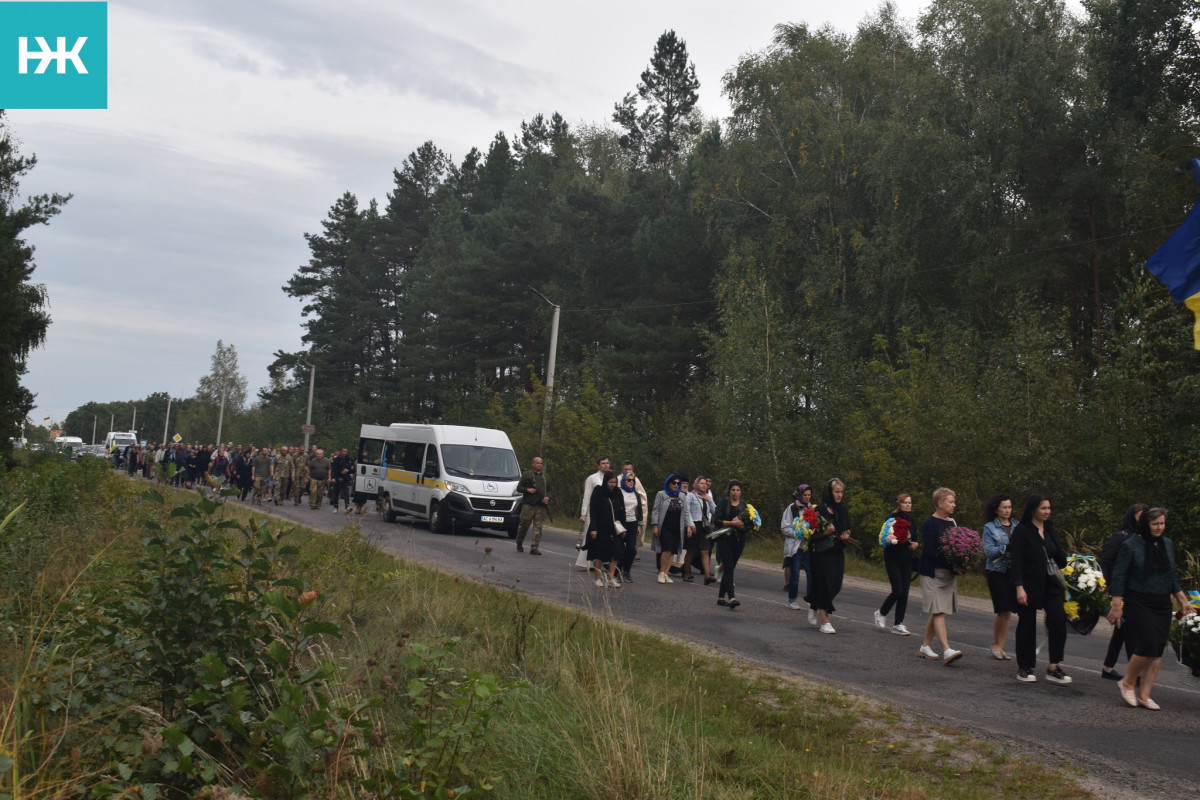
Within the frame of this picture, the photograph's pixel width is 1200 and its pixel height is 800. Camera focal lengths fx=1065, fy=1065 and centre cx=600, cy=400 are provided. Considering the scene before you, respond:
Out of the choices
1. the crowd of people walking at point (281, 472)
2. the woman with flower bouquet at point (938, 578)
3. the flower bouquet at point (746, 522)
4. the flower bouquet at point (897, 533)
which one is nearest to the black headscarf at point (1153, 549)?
the woman with flower bouquet at point (938, 578)

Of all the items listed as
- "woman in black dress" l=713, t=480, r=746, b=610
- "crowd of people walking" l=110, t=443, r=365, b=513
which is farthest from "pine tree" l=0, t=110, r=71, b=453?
"woman in black dress" l=713, t=480, r=746, b=610

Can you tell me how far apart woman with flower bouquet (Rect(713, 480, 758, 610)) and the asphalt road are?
0.25 metres

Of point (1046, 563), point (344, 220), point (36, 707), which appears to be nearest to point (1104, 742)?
point (1046, 563)

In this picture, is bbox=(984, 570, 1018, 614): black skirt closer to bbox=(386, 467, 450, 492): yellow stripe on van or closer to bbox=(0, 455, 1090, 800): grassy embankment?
bbox=(0, 455, 1090, 800): grassy embankment

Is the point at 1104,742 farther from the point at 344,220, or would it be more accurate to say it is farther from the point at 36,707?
the point at 344,220

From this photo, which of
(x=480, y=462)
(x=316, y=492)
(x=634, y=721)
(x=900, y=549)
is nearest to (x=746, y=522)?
(x=900, y=549)

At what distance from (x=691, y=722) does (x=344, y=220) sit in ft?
230

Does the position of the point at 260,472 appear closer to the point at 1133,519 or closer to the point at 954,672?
the point at 954,672

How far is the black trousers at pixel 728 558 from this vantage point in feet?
45.6

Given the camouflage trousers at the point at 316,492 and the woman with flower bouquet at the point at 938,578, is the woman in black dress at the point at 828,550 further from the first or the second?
the camouflage trousers at the point at 316,492

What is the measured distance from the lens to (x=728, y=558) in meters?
13.9

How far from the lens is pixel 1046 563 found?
31.3 feet

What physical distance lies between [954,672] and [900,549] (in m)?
2.10

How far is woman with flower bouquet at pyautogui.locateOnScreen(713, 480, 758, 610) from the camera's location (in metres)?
13.9
